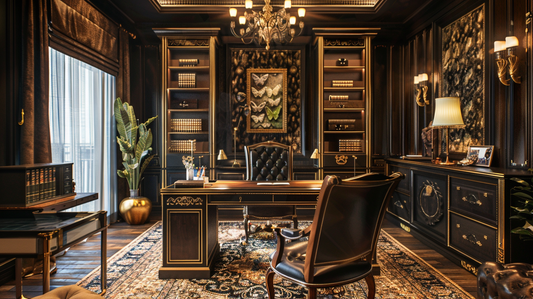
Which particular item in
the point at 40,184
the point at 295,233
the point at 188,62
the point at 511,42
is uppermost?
the point at 188,62

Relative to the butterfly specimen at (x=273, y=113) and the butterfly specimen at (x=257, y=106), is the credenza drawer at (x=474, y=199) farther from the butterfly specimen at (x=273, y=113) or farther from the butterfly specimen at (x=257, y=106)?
the butterfly specimen at (x=257, y=106)

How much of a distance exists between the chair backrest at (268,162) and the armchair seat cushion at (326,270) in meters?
1.85

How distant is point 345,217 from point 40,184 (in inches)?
94.4

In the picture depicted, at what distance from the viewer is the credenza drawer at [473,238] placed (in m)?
2.52

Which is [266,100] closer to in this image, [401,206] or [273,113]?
[273,113]

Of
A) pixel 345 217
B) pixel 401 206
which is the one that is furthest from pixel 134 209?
pixel 401 206

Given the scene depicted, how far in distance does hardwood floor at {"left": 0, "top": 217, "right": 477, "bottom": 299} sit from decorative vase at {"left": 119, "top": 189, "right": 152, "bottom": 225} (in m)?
0.10

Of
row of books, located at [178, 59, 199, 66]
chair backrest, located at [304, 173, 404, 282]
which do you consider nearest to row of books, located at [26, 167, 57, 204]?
chair backrest, located at [304, 173, 404, 282]

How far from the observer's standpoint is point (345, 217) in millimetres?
1702

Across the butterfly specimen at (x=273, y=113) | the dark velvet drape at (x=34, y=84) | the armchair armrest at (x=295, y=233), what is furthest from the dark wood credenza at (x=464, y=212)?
the dark velvet drape at (x=34, y=84)

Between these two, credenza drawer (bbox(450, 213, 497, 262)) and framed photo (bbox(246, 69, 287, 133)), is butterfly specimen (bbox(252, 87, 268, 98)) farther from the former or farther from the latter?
credenza drawer (bbox(450, 213, 497, 262))

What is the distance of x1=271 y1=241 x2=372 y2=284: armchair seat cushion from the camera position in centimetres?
170

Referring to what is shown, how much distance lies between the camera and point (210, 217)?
2.82 metres

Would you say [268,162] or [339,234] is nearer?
[339,234]
